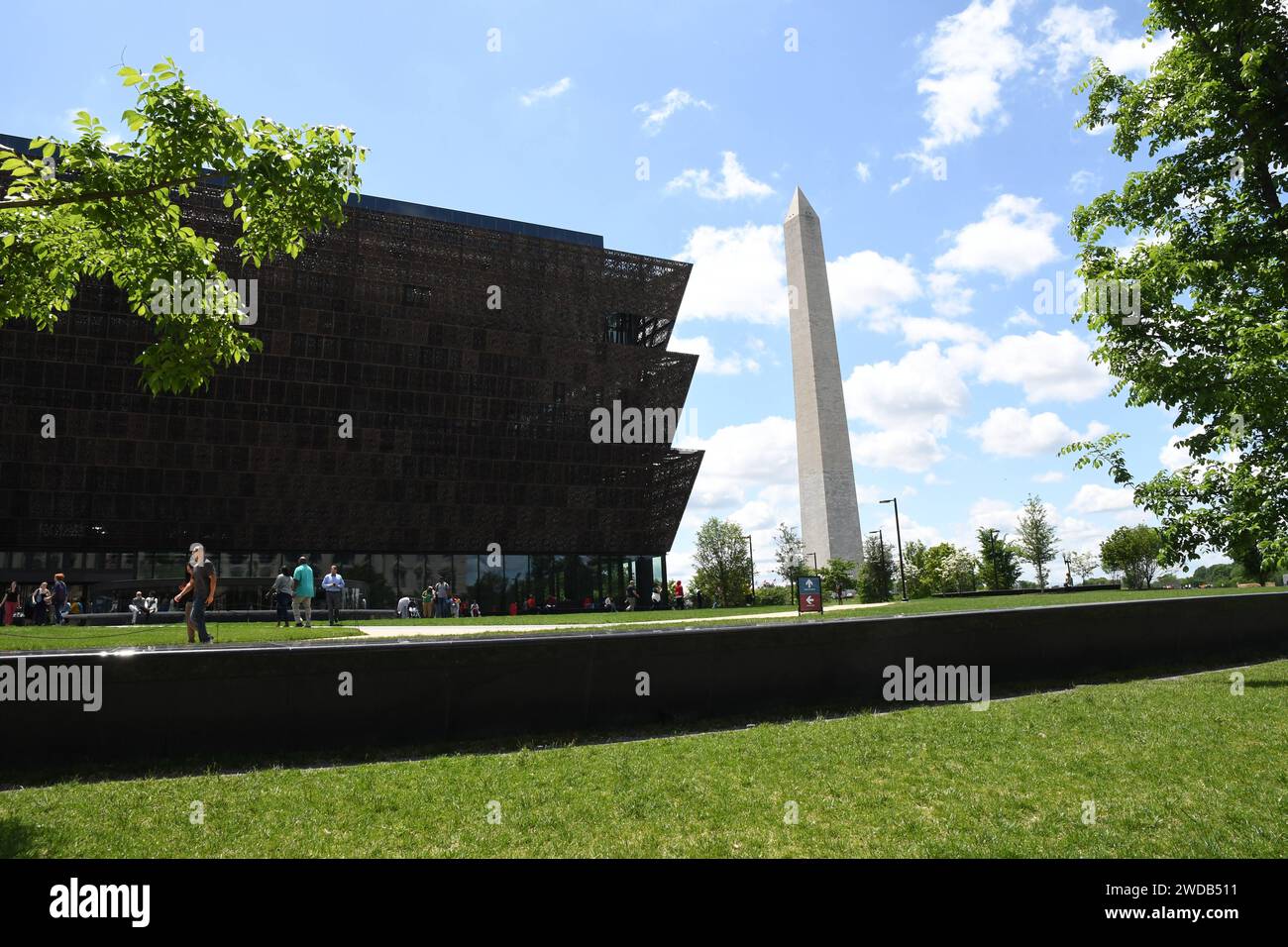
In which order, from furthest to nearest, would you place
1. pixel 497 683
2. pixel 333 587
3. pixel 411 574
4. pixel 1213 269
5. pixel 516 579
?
1. pixel 516 579
2. pixel 411 574
3. pixel 333 587
4. pixel 1213 269
5. pixel 497 683

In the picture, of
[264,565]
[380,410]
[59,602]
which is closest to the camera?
[59,602]

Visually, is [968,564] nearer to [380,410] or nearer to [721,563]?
A: [721,563]

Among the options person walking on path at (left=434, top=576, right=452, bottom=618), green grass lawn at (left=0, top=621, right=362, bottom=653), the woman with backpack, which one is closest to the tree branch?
green grass lawn at (left=0, top=621, right=362, bottom=653)

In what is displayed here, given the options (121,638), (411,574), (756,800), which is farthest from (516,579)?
(756,800)

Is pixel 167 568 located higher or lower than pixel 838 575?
higher

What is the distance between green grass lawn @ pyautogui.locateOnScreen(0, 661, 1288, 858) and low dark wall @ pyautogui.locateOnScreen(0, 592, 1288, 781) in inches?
32.5

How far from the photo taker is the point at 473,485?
55188 mm

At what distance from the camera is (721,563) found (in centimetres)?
6725

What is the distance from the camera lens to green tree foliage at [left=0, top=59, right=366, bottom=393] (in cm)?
796

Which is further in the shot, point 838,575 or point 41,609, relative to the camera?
point 838,575

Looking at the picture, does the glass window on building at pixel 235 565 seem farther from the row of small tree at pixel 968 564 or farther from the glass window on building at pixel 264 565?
the row of small tree at pixel 968 564

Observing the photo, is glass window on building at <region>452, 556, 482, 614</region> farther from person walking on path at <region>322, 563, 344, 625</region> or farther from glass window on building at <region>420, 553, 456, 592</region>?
person walking on path at <region>322, 563, 344, 625</region>

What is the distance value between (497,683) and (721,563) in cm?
5965
